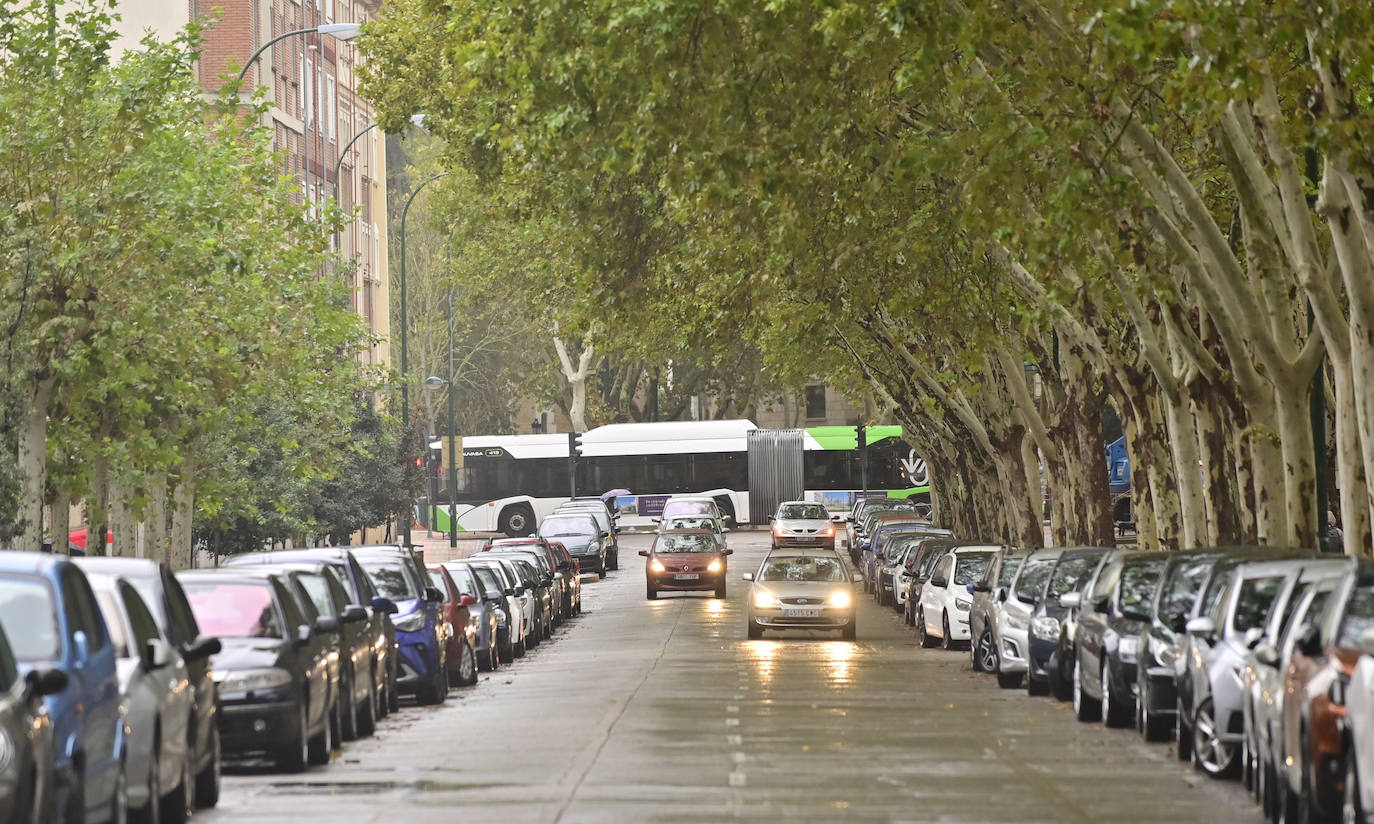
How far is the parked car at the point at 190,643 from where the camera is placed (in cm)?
1292

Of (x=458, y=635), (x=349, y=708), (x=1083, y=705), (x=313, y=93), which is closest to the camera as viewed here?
(x=349, y=708)

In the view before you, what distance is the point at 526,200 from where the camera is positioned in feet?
100

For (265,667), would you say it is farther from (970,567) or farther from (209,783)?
(970,567)

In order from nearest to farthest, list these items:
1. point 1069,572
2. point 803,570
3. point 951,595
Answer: point 1069,572 < point 951,595 < point 803,570

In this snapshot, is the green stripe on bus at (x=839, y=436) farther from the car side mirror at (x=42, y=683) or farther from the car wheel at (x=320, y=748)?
the car side mirror at (x=42, y=683)

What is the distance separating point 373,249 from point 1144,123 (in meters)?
58.5

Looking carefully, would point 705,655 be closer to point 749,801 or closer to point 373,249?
point 749,801

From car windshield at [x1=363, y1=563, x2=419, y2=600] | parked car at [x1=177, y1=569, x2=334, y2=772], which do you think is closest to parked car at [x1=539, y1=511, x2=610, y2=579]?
car windshield at [x1=363, y1=563, x2=419, y2=600]

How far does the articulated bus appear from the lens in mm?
83625

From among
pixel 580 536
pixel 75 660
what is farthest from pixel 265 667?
pixel 580 536

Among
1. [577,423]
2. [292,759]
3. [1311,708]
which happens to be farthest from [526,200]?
[577,423]

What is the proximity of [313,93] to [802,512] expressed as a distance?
62.0 feet

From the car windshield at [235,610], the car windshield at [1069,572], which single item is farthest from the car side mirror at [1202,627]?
the car windshield at [1069,572]

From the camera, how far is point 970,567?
31.2m
